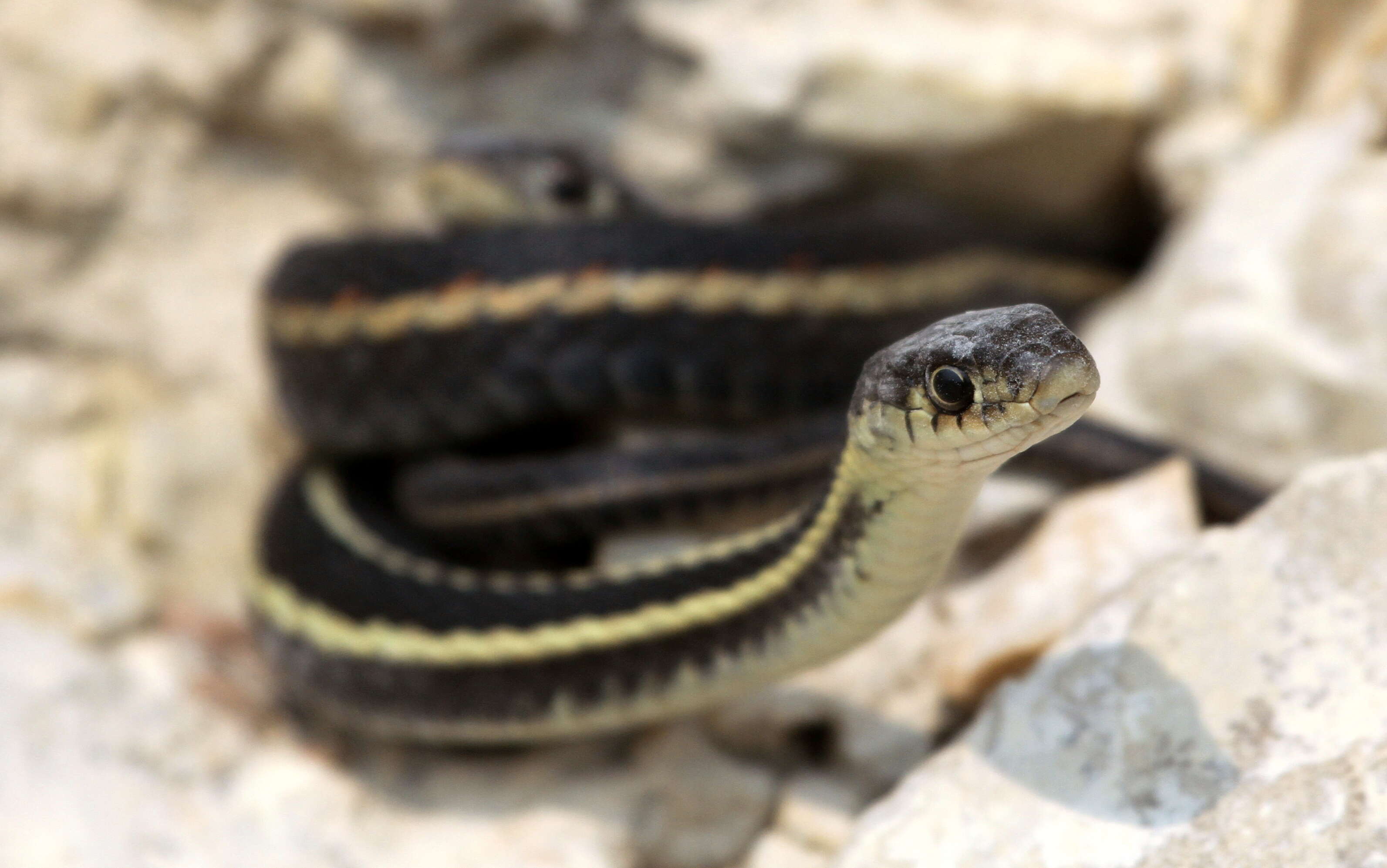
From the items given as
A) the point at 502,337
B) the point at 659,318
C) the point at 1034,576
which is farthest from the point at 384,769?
the point at 1034,576

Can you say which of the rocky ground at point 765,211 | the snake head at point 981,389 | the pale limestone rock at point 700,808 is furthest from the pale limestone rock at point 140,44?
the snake head at point 981,389

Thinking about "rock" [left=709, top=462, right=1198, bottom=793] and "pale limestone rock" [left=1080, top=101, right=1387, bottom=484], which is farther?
"pale limestone rock" [left=1080, top=101, right=1387, bottom=484]

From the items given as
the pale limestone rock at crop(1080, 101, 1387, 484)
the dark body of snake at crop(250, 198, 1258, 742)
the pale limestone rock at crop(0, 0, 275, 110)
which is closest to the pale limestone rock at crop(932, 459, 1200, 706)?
the dark body of snake at crop(250, 198, 1258, 742)

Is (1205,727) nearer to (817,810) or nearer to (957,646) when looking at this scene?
(957,646)

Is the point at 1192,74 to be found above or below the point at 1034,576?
above

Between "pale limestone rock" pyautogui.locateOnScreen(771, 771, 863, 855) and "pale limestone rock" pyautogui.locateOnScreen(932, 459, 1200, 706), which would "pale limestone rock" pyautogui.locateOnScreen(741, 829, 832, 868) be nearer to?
"pale limestone rock" pyautogui.locateOnScreen(771, 771, 863, 855)

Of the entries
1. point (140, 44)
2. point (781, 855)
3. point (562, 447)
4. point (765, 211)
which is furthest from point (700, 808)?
point (140, 44)

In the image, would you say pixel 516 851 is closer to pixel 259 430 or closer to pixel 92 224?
pixel 259 430
